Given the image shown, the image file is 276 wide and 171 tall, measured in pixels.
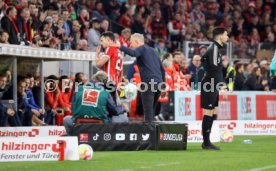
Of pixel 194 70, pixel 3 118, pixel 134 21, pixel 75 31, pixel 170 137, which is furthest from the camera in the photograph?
pixel 134 21

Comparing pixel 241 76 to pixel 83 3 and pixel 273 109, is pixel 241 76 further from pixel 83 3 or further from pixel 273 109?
pixel 83 3

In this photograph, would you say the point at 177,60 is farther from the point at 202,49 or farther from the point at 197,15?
the point at 197,15

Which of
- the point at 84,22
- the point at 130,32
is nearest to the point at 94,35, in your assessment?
the point at 84,22

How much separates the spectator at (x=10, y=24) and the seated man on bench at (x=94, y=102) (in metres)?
5.87

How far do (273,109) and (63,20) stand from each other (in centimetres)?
681

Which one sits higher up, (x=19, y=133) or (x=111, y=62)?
(x=111, y=62)

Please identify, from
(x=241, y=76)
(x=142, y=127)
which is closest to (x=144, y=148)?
(x=142, y=127)

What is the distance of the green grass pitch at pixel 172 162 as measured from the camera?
13328 millimetres

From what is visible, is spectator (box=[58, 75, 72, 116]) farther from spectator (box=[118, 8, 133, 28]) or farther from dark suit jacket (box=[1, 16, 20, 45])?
spectator (box=[118, 8, 133, 28])

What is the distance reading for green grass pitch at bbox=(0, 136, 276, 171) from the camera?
43.7 ft

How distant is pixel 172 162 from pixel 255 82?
1649cm

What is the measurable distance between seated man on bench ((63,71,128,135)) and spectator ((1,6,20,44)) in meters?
5.87

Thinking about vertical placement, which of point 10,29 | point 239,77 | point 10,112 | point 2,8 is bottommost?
point 10,112

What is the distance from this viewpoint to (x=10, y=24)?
22.6 metres
